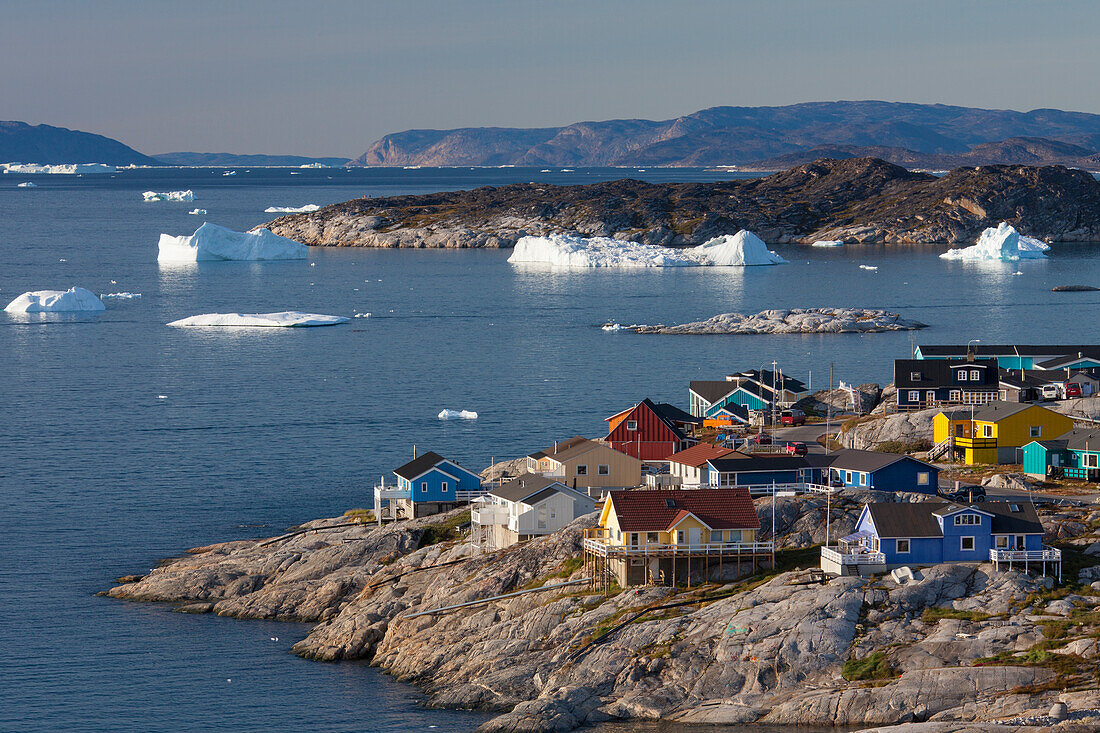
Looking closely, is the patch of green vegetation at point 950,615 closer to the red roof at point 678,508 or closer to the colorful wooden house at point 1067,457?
the red roof at point 678,508

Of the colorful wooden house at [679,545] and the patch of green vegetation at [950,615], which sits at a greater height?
the colorful wooden house at [679,545]

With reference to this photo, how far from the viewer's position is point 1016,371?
78.6 meters

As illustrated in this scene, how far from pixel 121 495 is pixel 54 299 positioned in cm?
8434

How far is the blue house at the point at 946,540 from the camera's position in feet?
140

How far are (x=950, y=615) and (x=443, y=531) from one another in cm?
2161

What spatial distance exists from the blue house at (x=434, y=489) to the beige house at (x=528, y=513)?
17.2 feet

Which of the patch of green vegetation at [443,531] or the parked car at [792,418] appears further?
the parked car at [792,418]

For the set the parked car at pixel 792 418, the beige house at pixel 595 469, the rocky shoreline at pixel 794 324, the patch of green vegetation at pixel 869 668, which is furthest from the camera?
the rocky shoreline at pixel 794 324

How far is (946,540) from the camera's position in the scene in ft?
142

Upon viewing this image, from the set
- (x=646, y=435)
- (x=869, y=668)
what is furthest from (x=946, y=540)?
(x=646, y=435)

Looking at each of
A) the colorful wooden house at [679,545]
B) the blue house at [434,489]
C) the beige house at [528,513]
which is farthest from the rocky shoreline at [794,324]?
the colorful wooden house at [679,545]

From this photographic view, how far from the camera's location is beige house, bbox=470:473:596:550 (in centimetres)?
5175

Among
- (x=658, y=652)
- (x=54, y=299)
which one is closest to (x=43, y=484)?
(x=658, y=652)

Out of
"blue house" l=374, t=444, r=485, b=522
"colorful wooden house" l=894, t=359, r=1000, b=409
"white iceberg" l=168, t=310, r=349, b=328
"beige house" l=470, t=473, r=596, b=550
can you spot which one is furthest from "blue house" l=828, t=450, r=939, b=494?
"white iceberg" l=168, t=310, r=349, b=328
